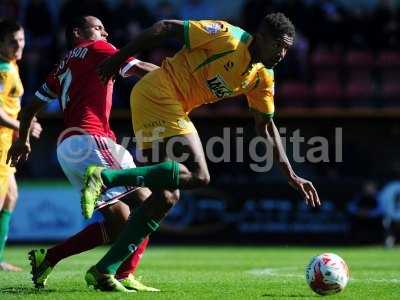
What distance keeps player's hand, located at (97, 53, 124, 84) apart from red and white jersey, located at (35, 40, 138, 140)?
1.78 feet

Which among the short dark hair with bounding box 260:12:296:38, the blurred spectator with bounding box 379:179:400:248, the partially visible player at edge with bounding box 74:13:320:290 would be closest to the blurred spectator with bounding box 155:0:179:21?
the blurred spectator with bounding box 379:179:400:248

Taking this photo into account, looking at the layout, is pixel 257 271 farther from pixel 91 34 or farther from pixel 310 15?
pixel 310 15

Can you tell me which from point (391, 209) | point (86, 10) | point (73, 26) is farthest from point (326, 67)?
point (73, 26)

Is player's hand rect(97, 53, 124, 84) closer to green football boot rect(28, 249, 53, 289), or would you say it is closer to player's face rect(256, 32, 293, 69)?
player's face rect(256, 32, 293, 69)

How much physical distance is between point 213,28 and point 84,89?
4.20ft

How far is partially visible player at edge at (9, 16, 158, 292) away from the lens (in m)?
7.18

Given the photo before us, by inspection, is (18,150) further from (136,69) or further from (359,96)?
A: (359,96)

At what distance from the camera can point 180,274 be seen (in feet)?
29.5

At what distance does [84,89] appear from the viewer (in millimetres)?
7320

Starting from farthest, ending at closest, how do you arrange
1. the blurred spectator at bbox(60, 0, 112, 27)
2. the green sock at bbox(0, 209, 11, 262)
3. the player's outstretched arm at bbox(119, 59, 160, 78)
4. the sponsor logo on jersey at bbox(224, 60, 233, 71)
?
the blurred spectator at bbox(60, 0, 112, 27)
the green sock at bbox(0, 209, 11, 262)
the player's outstretched arm at bbox(119, 59, 160, 78)
the sponsor logo on jersey at bbox(224, 60, 233, 71)

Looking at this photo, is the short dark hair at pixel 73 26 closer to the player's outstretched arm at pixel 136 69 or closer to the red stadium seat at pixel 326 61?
the player's outstretched arm at pixel 136 69

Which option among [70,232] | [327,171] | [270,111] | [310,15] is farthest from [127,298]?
[310,15]

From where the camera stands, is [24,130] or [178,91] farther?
[24,130]

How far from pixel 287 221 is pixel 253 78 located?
33.9 feet
